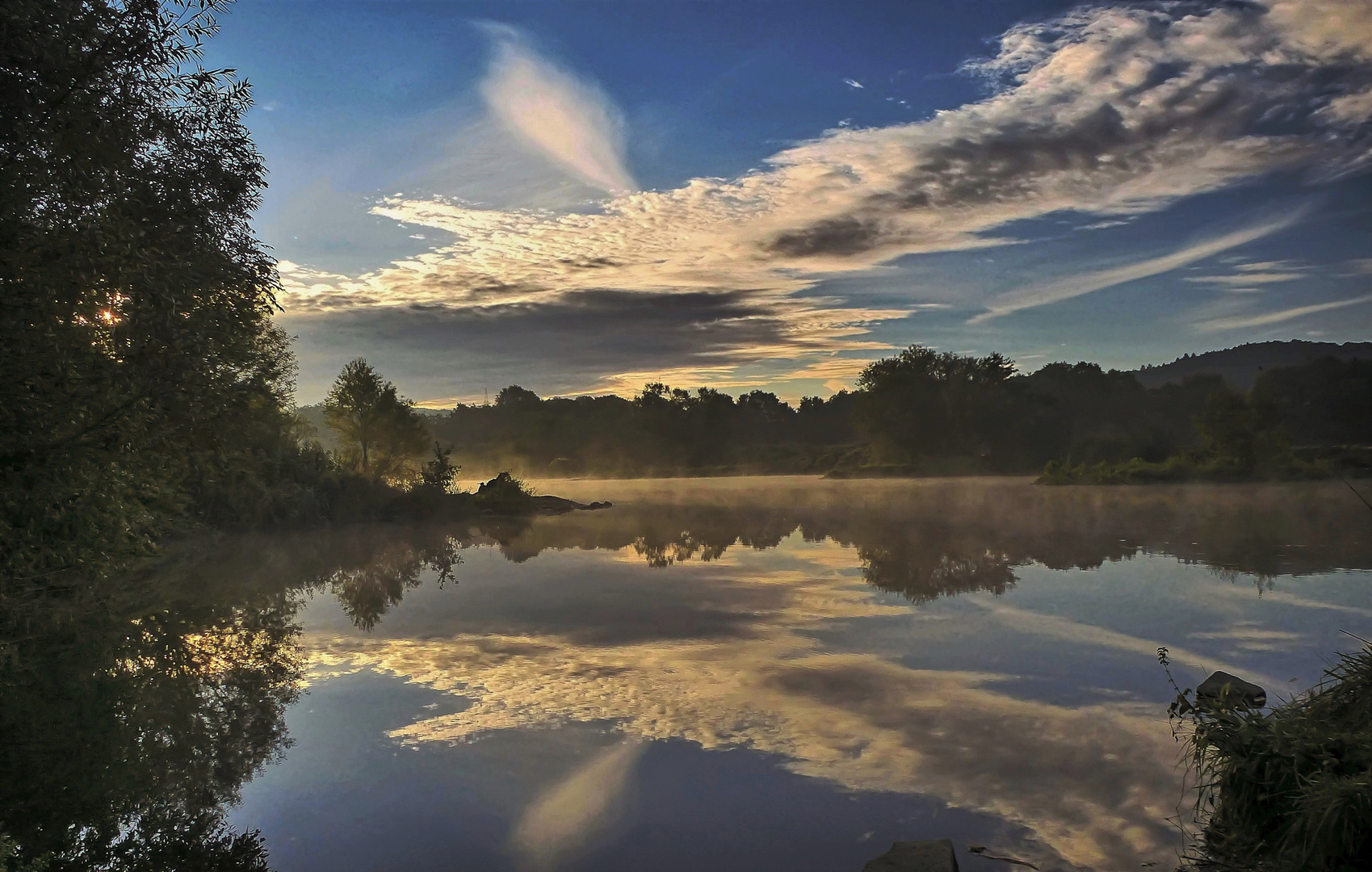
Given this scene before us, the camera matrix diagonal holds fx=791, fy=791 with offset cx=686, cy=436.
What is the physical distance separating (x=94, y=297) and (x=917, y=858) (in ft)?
37.7

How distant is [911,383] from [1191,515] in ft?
163

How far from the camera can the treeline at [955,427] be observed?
4872 centimetres

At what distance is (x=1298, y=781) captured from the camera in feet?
14.9

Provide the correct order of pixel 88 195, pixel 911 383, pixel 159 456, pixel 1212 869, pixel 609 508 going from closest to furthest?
pixel 1212 869, pixel 88 195, pixel 159 456, pixel 609 508, pixel 911 383

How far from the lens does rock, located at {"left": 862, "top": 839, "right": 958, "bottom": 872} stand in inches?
195

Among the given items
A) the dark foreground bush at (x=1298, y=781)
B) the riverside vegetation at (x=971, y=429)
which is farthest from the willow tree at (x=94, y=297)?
the riverside vegetation at (x=971, y=429)

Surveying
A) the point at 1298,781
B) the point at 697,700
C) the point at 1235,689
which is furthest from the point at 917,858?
the point at 697,700

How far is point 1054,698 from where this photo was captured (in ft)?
30.0

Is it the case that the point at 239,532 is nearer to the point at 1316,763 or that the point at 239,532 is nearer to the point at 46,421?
the point at 46,421

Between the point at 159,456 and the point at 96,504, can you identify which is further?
the point at 159,456

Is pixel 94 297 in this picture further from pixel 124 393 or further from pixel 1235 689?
pixel 1235 689

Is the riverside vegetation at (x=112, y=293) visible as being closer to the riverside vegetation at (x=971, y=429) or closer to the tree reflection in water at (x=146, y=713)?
the tree reflection in water at (x=146, y=713)

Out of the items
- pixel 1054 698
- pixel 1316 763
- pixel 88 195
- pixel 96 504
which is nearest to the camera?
pixel 1316 763

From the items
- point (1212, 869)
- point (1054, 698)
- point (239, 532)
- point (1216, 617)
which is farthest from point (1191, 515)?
point (239, 532)
